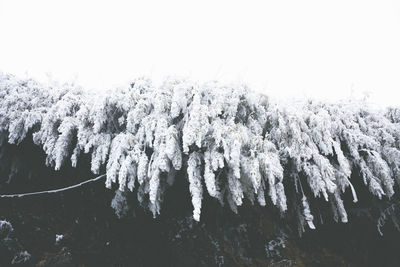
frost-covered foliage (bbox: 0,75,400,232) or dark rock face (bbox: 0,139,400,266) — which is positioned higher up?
frost-covered foliage (bbox: 0,75,400,232)

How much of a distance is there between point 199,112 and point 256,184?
3.53 feet

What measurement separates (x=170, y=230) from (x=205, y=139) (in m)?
1.91

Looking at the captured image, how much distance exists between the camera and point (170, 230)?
3699 millimetres

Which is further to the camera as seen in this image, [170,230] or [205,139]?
[170,230]

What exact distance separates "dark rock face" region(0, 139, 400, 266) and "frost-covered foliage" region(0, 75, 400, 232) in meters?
0.68

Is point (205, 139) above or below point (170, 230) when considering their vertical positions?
above

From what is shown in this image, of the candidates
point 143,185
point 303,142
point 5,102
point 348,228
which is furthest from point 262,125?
point 5,102

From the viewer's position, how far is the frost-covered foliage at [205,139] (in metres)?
2.62

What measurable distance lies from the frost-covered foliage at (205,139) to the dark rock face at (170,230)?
0.68 m

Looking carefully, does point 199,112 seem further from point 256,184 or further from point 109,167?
point 109,167

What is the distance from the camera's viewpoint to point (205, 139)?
8.96 ft

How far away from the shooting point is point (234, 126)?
8.91ft

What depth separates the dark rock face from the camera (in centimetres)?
343

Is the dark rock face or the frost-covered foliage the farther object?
the dark rock face
